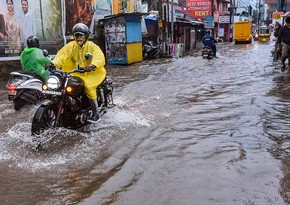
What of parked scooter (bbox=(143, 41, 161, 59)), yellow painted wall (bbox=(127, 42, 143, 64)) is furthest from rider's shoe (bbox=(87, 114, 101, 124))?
parked scooter (bbox=(143, 41, 161, 59))

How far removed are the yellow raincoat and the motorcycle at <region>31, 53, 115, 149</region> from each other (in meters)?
0.17

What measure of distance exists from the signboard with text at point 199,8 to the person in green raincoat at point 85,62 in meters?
40.9

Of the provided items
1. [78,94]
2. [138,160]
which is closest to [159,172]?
[138,160]

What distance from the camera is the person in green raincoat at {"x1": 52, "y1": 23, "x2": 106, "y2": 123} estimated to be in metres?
5.38

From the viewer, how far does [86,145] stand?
5082mm

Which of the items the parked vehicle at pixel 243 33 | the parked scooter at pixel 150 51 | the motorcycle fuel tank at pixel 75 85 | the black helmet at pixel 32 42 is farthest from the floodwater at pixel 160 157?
the parked vehicle at pixel 243 33

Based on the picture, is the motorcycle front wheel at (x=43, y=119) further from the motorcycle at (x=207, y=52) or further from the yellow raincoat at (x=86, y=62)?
the motorcycle at (x=207, y=52)

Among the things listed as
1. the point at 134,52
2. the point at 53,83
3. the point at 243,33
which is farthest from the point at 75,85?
the point at 243,33

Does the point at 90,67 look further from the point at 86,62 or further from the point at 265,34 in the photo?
the point at 265,34

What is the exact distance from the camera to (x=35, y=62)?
A: 24.1ft

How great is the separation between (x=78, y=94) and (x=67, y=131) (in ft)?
2.04

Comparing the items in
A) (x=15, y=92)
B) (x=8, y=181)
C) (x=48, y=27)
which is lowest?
(x=8, y=181)

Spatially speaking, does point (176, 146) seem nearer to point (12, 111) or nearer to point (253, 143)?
point (253, 143)

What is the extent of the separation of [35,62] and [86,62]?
2.07m
